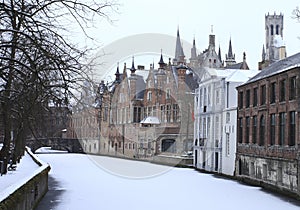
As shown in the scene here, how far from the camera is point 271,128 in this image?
28.7 m

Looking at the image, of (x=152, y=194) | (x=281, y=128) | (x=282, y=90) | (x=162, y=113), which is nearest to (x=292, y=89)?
(x=282, y=90)

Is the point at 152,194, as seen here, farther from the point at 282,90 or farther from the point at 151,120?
the point at 151,120

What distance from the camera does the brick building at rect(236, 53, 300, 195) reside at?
25156 millimetres

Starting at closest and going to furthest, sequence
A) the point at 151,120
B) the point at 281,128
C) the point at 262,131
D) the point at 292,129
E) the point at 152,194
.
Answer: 1. the point at 152,194
2. the point at 292,129
3. the point at 281,128
4. the point at 262,131
5. the point at 151,120

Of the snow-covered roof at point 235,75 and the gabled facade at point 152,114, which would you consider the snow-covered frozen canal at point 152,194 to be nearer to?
the snow-covered roof at point 235,75

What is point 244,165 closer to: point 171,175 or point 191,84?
point 171,175

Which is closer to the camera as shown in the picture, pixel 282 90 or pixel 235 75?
pixel 282 90

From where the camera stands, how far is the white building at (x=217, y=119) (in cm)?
3606

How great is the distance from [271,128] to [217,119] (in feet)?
33.7

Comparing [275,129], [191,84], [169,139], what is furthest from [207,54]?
[275,129]

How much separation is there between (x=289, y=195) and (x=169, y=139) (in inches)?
1056

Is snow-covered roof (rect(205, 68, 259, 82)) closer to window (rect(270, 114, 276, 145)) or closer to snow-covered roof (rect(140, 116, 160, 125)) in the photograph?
window (rect(270, 114, 276, 145))

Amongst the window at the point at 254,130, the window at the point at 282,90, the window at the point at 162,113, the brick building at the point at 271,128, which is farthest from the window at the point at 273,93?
the window at the point at 162,113

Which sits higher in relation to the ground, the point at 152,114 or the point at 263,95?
the point at 152,114
